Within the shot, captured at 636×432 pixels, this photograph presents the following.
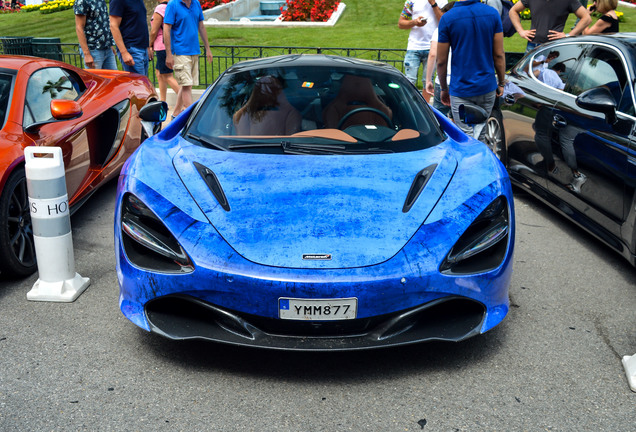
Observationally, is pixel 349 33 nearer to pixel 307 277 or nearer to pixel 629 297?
pixel 629 297

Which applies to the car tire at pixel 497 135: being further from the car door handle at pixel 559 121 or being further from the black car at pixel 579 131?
the car door handle at pixel 559 121

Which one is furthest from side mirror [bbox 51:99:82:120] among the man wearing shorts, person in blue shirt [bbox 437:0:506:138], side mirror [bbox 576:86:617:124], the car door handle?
the man wearing shorts

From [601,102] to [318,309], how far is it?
2734mm

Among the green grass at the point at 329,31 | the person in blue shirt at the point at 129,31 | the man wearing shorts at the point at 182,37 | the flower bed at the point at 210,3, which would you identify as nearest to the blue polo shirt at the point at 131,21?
the person in blue shirt at the point at 129,31

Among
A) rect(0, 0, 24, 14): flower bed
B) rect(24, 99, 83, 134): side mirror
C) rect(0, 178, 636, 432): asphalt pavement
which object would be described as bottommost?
rect(0, 0, 24, 14): flower bed

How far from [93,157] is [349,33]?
14.9m

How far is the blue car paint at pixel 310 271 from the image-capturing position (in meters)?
2.71

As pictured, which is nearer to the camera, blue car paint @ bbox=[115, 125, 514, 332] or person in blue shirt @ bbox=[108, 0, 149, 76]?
blue car paint @ bbox=[115, 125, 514, 332]

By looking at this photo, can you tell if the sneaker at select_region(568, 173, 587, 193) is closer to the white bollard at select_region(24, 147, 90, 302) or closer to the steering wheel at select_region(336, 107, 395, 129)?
the steering wheel at select_region(336, 107, 395, 129)

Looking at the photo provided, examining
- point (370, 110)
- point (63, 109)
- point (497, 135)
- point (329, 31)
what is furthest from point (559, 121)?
point (329, 31)

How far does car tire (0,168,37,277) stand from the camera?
385 centimetres

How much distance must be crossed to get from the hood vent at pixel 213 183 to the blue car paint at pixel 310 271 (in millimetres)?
46

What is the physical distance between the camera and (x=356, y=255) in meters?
2.80

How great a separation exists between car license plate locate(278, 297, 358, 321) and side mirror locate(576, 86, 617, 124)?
2.60 meters
